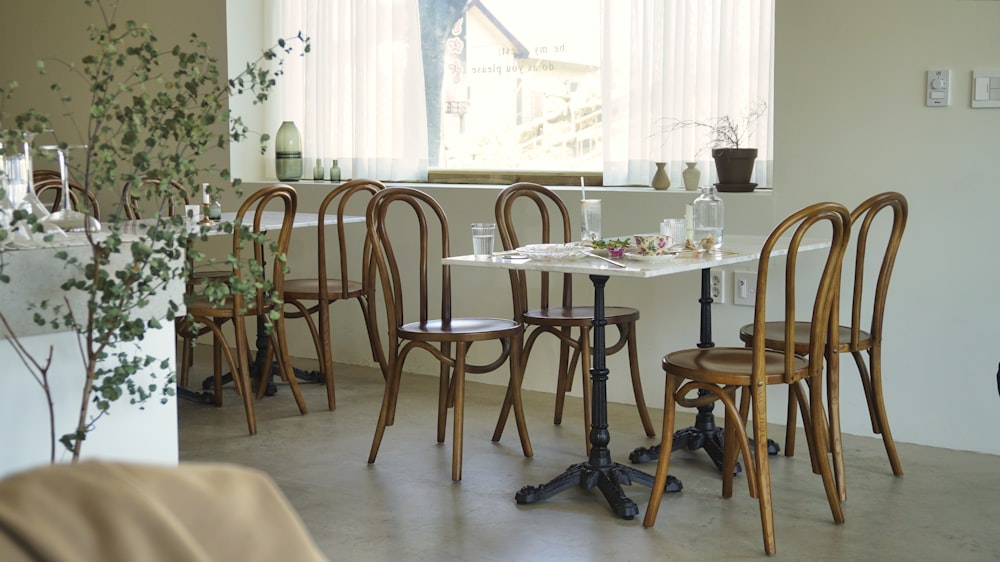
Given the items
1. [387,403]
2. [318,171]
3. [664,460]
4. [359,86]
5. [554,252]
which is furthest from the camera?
[318,171]

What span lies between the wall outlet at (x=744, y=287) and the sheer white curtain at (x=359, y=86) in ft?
5.71

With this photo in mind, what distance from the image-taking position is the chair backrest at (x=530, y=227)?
3486mm

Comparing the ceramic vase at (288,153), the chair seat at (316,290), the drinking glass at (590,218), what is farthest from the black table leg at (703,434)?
the ceramic vase at (288,153)

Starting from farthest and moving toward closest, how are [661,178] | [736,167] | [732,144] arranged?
[661,178] < [732,144] < [736,167]

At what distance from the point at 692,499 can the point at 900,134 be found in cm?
141

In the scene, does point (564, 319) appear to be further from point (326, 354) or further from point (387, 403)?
point (326, 354)

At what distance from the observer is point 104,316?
1870 mm

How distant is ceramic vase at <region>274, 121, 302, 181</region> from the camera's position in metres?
5.08

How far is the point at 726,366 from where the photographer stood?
263 cm

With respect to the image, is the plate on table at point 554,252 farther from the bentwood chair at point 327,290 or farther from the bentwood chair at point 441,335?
the bentwood chair at point 327,290

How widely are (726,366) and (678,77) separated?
1723mm

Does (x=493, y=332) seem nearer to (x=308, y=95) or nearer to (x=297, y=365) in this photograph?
(x=297, y=365)

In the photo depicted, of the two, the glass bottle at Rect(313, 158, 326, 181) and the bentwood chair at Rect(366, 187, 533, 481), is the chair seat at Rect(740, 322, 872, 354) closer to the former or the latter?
the bentwood chair at Rect(366, 187, 533, 481)

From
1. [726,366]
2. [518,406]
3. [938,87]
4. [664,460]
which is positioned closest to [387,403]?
[518,406]
